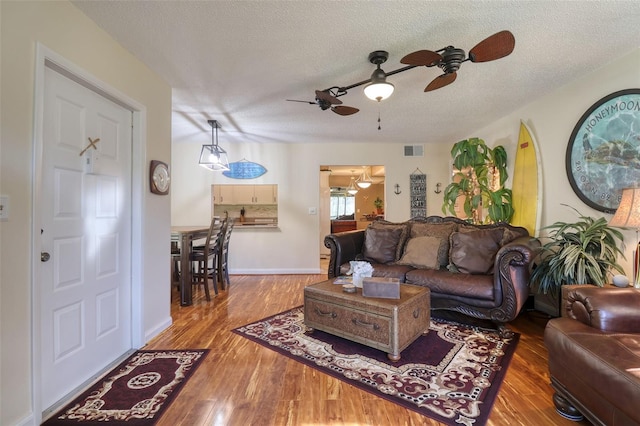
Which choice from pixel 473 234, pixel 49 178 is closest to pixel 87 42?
pixel 49 178

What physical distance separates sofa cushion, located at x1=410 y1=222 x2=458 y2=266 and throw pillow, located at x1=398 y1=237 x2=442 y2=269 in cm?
6

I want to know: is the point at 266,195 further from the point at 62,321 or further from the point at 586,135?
the point at 586,135

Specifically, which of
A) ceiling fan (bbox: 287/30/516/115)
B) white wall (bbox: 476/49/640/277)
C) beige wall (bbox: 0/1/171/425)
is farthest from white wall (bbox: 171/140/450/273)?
beige wall (bbox: 0/1/171/425)

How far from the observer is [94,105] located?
199 centimetres

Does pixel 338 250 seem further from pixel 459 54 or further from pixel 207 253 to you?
pixel 459 54

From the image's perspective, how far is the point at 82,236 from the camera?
1.90 meters

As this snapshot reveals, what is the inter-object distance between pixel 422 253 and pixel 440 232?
40 centimetres

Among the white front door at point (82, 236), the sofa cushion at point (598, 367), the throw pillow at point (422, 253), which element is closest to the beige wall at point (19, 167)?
the white front door at point (82, 236)

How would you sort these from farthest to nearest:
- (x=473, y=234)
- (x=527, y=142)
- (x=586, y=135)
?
(x=527, y=142) → (x=473, y=234) → (x=586, y=135)

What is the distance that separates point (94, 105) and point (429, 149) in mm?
5069

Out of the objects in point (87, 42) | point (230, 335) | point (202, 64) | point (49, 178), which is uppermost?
point (202, 64)

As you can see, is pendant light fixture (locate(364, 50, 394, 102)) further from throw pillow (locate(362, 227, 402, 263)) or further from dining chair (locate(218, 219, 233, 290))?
dining chair (locate(218, 219, 233, 290))

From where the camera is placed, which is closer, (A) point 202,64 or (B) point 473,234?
(A) point 202,64

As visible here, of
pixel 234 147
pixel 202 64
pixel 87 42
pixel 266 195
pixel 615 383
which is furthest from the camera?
pixel 266 195
